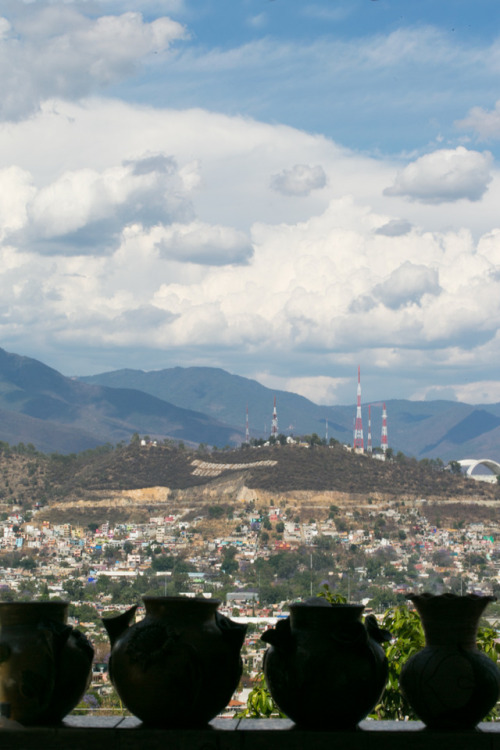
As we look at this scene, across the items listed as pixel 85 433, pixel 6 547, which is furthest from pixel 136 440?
pixel 85 433

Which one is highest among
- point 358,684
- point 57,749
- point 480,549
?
point 358,684

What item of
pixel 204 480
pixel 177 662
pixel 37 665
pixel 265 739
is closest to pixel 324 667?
pixel 265 739

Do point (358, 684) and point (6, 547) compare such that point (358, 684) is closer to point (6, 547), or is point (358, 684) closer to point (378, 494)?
point (6, 547)

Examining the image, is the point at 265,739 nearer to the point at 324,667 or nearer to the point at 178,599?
the point at 324,667

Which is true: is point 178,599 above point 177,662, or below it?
above

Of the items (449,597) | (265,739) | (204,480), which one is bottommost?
(265,739)

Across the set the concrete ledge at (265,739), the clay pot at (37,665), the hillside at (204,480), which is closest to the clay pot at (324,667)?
the concrete ledge at (265,739)
